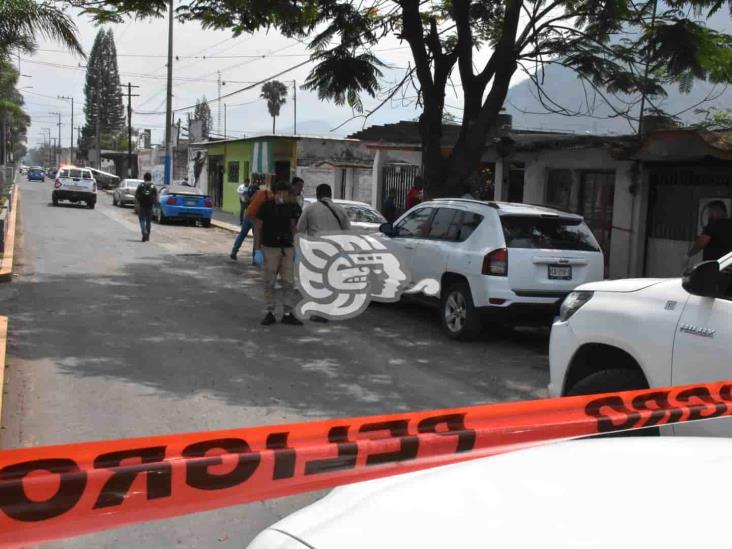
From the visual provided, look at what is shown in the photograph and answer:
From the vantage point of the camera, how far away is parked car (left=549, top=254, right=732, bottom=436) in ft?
13.7

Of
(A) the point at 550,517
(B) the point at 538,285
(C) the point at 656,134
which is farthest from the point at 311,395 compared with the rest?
(C) the point at 656,134

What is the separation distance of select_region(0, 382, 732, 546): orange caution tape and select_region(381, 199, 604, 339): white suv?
5.75 metres

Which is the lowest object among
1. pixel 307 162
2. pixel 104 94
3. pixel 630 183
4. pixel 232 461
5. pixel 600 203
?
pixel 232 461

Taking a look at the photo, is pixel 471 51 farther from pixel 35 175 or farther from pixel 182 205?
pixel 35 175

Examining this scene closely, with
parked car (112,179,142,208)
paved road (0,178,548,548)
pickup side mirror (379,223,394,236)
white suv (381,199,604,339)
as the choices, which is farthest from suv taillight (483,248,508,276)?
parked car (112,179,142,208)

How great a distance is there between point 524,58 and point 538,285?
5562 millimetres

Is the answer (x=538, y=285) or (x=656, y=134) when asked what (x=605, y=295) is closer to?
(x=538, y=285)

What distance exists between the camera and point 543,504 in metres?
2.12

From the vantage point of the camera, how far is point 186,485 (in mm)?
2260

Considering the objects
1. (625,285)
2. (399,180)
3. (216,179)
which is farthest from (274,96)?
(625,285)

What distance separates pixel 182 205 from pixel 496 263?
20605mm

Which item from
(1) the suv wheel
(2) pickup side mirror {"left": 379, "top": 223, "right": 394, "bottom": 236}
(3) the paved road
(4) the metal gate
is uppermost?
(4) the metal gate

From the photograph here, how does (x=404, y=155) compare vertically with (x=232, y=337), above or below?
above

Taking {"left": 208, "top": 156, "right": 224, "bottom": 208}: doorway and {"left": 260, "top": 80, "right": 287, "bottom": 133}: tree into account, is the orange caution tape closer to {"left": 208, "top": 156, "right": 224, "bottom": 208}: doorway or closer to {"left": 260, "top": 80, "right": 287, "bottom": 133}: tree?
{"left": 208, "top": 156, "right": 224, "bottom": 208}: doorway
